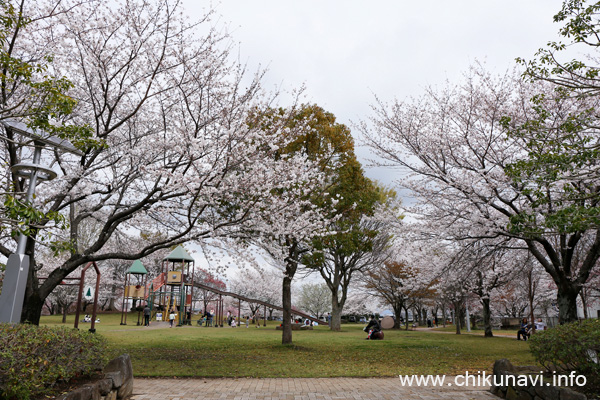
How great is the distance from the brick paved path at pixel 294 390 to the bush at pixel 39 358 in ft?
3.99

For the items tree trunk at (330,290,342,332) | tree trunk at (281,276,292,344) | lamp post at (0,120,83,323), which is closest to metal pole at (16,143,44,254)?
lamp post at (0,120,83,323)

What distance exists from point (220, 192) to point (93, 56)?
3.95m

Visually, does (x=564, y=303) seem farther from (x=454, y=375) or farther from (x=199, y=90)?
(x=199, y=90)

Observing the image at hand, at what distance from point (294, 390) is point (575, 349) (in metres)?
3.98

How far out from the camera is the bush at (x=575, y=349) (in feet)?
14.6

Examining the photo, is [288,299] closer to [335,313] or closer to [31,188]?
[31,188]

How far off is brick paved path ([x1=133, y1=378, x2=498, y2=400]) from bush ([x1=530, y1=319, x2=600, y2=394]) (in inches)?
46.9

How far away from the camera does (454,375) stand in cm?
776

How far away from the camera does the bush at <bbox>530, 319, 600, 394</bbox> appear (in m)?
4.46

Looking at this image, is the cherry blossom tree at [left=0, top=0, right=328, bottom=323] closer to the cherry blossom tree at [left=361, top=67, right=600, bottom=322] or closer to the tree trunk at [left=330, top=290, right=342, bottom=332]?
the cherry blossom tree at [left=361, top=67, right=600, bottom=322]

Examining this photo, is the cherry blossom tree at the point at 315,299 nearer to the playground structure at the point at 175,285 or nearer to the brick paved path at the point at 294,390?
the playground structure at the point at 175,285

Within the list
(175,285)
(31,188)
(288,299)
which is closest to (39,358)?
(31,188)

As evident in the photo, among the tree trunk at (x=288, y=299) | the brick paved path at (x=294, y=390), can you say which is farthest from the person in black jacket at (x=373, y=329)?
the brick paved path at (x=294, y=390)

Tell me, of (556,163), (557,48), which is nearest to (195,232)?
(556,163)
